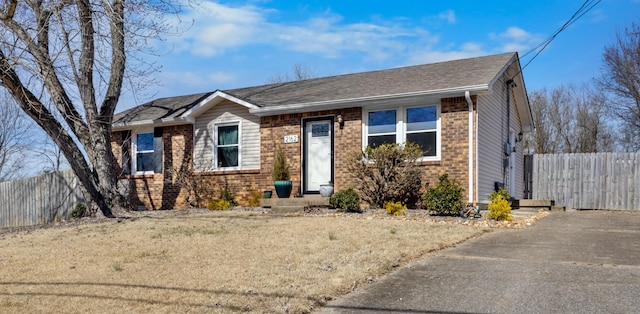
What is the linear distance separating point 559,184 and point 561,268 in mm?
12831

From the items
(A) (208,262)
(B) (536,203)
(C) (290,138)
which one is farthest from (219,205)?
(B) (536,203)

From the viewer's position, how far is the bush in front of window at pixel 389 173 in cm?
1255

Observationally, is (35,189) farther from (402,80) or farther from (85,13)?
(402,80)

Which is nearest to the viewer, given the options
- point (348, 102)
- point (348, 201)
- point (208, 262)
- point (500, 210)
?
point (208, 262)

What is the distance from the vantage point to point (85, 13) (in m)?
12.2

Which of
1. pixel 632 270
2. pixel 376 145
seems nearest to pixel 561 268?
pixel 632 270

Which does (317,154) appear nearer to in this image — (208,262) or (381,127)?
(381,127)

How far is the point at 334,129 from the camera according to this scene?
1445cm

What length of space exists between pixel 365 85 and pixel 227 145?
4.70 m

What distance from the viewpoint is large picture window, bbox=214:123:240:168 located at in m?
16.2

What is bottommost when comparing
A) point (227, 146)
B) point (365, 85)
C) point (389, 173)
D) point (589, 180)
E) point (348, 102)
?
point (589, 180)

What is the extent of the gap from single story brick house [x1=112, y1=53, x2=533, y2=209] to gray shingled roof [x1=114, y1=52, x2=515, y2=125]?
45 mm

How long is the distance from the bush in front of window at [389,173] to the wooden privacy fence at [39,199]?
10.7 metres

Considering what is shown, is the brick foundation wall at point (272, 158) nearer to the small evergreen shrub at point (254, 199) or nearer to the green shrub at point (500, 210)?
the small evergreen shrub at point (254, 199)
